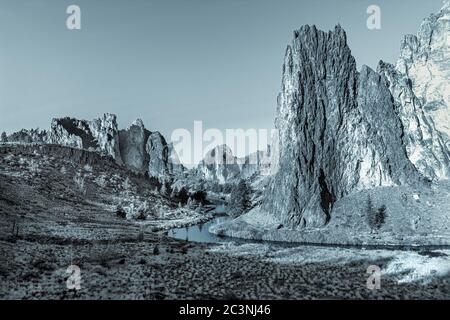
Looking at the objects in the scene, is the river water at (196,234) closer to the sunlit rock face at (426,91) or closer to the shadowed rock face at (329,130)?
the shadowed rock face at (329,130)

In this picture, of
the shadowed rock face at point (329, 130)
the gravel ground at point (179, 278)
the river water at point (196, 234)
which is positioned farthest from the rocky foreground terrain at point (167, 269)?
the shadowed rock face at point (329, 130)

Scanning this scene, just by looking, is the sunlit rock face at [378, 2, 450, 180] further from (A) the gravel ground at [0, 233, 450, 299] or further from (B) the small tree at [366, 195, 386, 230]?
(A) the gravel ground at [0, 233, 450, 299]

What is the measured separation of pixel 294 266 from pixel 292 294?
14301mm

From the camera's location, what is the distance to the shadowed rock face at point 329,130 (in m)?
127

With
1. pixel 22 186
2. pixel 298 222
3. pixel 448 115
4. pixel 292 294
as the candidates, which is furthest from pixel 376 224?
pixel 22 186

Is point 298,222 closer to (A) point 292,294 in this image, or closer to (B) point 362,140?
(B) point 362,140

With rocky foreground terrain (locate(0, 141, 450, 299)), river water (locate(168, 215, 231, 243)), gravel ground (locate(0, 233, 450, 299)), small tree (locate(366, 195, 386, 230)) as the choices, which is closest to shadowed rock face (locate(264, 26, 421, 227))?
small tree (locate(366, 195, 386, 230))

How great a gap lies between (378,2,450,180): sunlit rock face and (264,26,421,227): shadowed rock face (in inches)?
194

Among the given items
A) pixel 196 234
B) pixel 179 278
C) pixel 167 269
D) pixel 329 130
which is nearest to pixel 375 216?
pixel 329 130

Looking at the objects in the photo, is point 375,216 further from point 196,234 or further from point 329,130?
point 196,234

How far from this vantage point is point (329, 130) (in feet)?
461

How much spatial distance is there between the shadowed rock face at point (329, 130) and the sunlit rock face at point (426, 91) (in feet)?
16.2

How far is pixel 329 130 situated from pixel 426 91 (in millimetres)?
41095
